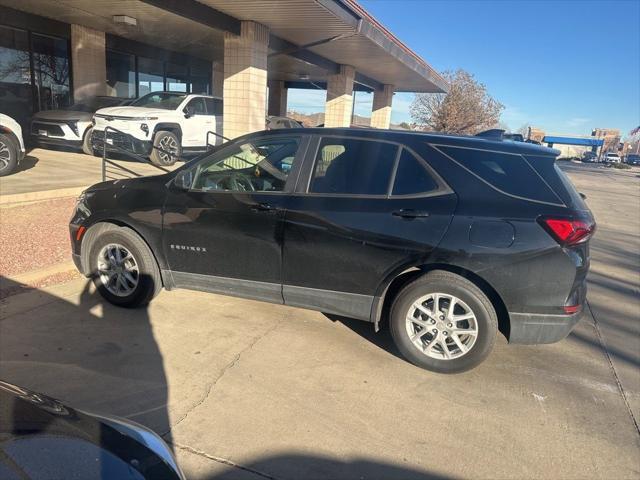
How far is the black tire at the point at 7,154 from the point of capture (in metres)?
8.62

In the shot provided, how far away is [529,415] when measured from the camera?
315 centimetres

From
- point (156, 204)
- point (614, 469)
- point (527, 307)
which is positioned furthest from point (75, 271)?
point (614, 469)

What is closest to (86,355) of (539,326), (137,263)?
(137,263)

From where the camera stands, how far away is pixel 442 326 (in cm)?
353

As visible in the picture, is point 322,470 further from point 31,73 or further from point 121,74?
point 121,74

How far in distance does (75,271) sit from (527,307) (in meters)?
4.60

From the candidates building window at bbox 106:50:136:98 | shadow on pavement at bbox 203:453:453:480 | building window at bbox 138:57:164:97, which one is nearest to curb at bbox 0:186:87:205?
shadow on pavement at bbox 203:453:453:480

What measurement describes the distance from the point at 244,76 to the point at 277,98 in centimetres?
1756

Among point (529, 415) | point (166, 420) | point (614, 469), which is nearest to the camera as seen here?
point (614, 469)

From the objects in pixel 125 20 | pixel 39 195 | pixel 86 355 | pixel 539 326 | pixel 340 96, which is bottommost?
pixel 86 355

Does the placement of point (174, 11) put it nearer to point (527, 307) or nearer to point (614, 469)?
point (527, 307)

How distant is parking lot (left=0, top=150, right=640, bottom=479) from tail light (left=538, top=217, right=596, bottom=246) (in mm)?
1127

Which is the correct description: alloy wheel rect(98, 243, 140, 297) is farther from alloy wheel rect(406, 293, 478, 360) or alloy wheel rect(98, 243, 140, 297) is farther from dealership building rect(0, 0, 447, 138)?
dealership building rect(0, 0, 447, 138)

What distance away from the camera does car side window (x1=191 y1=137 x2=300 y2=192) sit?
4.04 meters
